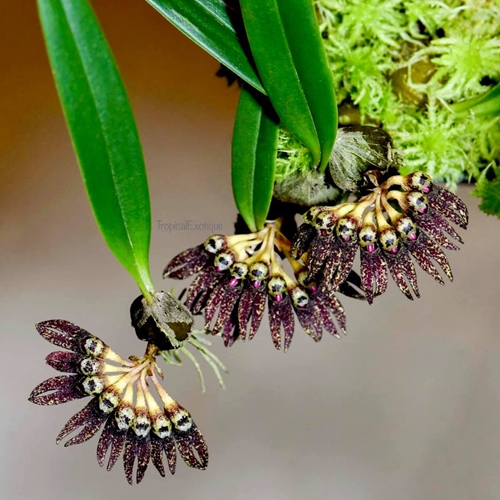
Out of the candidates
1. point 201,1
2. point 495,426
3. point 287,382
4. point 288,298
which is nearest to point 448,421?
point 495,426

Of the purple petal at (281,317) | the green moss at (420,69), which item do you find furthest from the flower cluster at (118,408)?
the green moss at (420,69)

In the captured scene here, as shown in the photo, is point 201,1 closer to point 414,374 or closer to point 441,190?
point 441,190

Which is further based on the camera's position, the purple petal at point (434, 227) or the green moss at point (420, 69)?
the green moss at point (420, 69)

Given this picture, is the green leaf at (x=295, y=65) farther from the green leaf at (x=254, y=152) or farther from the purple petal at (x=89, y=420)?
the purple petal at (x=89, y=420)

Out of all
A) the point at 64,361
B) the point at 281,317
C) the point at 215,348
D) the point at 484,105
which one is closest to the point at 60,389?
the point at 64,361

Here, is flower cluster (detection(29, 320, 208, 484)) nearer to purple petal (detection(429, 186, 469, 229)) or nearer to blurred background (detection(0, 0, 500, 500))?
purple petal (detection(429, 186, 469, 229))

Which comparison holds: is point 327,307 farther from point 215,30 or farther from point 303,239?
point 215,30

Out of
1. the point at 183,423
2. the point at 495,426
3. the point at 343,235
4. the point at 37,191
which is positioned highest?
the point at 37,191
